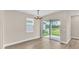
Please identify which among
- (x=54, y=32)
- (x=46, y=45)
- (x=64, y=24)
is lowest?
(x=46, y=45)

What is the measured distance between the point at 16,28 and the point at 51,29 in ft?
1.83

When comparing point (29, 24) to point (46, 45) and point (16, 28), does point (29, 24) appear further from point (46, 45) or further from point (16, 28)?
point (46, 45)

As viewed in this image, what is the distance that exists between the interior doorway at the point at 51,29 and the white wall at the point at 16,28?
0.33 ft

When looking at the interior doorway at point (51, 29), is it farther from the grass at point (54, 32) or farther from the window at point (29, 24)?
the window at point (29, 24)

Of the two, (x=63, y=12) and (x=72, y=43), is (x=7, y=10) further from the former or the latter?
(x=72, y=43)

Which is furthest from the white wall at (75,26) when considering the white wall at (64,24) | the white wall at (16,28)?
the white wall at (16,28)

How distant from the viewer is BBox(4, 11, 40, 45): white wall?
159 cm

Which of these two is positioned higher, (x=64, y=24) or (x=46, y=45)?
(x=64, y=24)

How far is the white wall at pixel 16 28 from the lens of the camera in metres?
1.59

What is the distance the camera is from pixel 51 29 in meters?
1.75

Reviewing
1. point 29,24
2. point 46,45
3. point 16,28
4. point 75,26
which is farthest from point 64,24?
point 16,28

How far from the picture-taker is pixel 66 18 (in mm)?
1669

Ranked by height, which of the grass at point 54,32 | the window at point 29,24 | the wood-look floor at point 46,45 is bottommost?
the wood-look floor at point 46,45

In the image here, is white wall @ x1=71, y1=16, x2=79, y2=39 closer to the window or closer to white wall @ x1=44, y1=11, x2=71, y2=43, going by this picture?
white wall @ x1=44, y1=11, x2=71, y2=43
